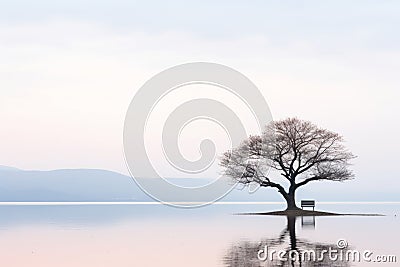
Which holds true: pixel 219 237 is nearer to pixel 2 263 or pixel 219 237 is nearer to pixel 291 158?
pixel 2 263

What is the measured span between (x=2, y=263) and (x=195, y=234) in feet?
47.8

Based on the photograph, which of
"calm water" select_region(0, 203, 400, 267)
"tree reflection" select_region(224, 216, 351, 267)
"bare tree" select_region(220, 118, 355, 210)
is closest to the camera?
"tree reflection" select_region(224, 216, 351, 267)

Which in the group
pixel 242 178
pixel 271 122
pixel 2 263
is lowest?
pixel 2 263

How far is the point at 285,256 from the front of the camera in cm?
2550

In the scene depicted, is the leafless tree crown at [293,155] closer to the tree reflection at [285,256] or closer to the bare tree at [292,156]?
the bare tree at [292,156]

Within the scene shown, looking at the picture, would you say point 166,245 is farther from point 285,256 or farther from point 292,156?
point 292,156

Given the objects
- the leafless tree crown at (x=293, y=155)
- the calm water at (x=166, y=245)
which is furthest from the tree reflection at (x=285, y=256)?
the leafless tree crown at (x=293, y=155)

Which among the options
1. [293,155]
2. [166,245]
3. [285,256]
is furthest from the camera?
[293,155]

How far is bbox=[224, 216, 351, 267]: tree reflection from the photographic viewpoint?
23.5 m

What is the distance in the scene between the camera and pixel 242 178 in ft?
226

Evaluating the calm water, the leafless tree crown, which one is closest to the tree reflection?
the calm water

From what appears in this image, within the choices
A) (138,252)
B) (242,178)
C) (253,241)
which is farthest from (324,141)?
(138,252)

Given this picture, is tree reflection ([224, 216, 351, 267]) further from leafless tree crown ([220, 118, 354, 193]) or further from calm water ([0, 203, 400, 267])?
leafless tree crown ([220, 118, 354, 193])

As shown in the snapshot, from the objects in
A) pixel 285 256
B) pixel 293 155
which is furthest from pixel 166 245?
pixel 293 155
